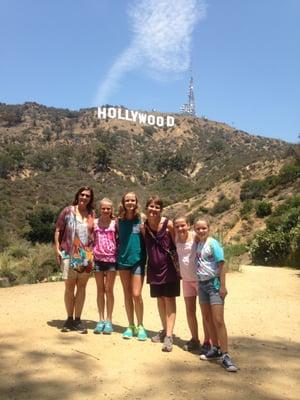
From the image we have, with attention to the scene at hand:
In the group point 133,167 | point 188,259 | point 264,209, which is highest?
point 133,167

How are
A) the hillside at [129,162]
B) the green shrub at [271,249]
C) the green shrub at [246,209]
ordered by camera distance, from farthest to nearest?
the hillside at [129,162], the green shrub at [246,209], the green shrub at [271,249]

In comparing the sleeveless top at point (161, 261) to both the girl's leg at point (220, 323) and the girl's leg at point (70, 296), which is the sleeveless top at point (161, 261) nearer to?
the girl's leg at point (220, 323)

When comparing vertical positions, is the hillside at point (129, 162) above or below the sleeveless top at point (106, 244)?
above

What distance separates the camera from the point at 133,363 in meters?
4.96

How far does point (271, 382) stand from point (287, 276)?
28.7 feet

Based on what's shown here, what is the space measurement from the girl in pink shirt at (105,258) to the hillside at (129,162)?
2897 centimetres

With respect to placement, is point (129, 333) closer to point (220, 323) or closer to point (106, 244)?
point (106, 244)

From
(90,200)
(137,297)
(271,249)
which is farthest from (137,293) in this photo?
(271,249)

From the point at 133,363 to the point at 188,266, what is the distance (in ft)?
3.87

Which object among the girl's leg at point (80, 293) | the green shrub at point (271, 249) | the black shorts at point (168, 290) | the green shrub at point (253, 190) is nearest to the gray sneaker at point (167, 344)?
the black shorts at point (168, 290)

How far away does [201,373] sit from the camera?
4.78 metres

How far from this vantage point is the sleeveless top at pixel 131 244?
19.3ft

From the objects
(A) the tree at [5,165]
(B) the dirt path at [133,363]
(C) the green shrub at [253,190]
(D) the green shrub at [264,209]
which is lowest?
(B) the dirt path at [133,363]

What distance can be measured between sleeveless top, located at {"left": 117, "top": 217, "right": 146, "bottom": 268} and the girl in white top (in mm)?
482
